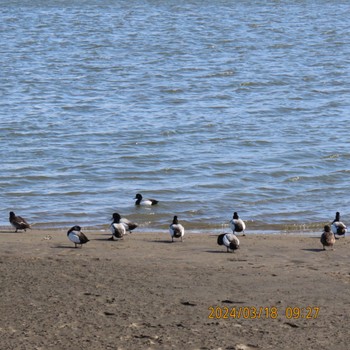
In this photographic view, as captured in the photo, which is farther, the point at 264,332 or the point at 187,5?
the point at 187,5

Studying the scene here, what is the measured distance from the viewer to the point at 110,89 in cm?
3578

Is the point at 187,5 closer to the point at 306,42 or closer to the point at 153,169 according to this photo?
the point at 306,42

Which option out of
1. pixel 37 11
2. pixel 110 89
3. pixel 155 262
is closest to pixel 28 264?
pixel 155 262

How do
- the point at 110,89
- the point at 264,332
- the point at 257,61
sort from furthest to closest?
1. the point at 257,61
2. the point at 110,89
3. the point at 264,332

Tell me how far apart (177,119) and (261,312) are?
18.3 m

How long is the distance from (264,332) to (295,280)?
92.8 inches

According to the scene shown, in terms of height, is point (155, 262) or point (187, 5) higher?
point (187, 5)

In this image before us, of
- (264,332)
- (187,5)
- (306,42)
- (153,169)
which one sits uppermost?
(187,5)

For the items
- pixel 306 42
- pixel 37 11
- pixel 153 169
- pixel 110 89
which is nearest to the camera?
pixel 153 169

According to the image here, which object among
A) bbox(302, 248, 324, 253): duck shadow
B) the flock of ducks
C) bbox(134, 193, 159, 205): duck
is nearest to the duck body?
the flock of ducks

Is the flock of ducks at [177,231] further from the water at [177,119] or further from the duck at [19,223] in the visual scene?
the water at [177,119]

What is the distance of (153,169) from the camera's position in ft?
80.2

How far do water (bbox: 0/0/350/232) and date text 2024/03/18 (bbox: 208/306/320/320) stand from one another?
21.4 ft

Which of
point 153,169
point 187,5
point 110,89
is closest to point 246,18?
point 187,5
